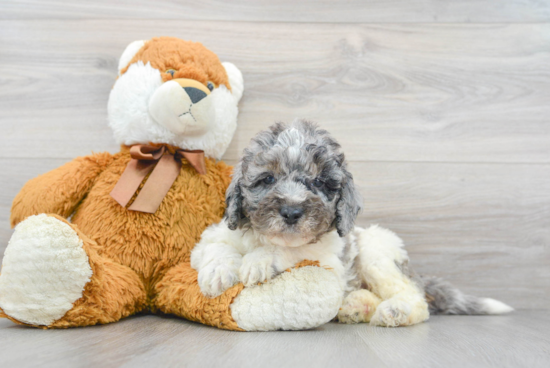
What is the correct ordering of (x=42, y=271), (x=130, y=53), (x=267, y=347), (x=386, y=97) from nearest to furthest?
(x=267, y=347) → (x=42, y=271) → (x=130, y=53) → (x=386, y=97)

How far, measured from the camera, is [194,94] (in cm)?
196

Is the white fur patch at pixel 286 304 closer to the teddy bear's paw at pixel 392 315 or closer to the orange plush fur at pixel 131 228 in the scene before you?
the orange plush fur at pixel 131 228

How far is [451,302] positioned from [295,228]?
116cm

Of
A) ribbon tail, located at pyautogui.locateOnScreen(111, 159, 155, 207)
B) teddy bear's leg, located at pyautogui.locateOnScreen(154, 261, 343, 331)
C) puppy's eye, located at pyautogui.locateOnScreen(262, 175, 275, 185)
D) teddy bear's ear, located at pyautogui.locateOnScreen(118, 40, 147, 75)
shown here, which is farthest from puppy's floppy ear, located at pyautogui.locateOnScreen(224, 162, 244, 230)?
teddy bear's ear, located at pyautogui.locateOnScreen(118, 40, 147, 75)

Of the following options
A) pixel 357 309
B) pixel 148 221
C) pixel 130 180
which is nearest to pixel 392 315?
pixel 357 309

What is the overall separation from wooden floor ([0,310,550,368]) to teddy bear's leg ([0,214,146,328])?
0.06 metres

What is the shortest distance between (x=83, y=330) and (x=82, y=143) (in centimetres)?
123

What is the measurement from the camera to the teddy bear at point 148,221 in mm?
1562

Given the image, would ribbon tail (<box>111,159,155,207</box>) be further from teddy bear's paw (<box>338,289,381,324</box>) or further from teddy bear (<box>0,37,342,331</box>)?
teddy bear's paw (<box>338,289,381,324</box>)

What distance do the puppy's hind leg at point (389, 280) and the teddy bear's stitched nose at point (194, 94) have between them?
39.7 inches

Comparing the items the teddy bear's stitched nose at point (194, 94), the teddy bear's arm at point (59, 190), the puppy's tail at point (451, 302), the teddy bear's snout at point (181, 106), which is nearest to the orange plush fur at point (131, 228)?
the teddy bear's arm at point (59, 190)

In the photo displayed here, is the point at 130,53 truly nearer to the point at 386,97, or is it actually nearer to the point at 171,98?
the point at 171,98

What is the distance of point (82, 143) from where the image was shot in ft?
8.12

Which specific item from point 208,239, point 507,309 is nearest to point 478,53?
point 507,309
